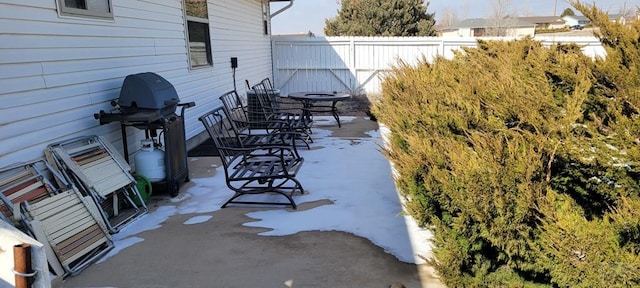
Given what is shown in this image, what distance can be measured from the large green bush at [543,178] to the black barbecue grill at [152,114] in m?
2.41

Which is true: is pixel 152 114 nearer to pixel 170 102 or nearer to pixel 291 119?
pixel 170 102

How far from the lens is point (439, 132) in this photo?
8.65ft

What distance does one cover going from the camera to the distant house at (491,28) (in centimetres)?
2584

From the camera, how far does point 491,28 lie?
26797 millimetres

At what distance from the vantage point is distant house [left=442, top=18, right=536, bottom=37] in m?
25.8

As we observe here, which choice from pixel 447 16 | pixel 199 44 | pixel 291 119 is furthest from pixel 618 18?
pixel 447 16

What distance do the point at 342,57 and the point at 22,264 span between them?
37.2ft

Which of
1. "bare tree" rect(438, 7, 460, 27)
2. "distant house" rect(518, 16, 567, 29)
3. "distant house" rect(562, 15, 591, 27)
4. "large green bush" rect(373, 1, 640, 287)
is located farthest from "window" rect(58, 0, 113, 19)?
"bare tree" rect(438, 7, 460, 27)

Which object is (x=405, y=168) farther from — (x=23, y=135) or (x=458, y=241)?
(x=23, y=135)

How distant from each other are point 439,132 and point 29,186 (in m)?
2.82

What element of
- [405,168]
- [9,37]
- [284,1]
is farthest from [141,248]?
[284,1]

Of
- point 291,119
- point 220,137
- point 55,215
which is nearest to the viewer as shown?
point 55,215

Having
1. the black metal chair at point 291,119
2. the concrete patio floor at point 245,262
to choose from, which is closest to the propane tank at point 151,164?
the concrete patio floor at point 245,262

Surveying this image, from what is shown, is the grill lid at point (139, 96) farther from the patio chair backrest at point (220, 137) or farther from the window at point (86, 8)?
the window at point (86, 8)
